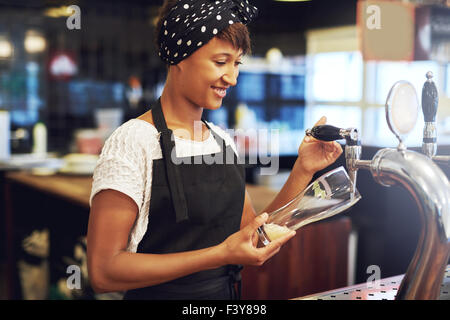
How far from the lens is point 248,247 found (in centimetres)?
97

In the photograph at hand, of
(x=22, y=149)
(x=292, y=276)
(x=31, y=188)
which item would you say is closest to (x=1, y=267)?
(x=22, y=149)

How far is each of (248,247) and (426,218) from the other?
0.32m

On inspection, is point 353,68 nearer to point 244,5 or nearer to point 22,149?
point 22,149

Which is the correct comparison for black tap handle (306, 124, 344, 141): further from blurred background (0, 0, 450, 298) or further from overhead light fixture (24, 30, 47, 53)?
overhead light fixture (24, 30, 47, 53)

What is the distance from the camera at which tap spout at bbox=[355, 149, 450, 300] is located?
80 cm

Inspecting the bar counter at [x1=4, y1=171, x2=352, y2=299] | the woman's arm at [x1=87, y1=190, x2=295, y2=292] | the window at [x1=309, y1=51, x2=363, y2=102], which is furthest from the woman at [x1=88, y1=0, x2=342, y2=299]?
the window at [x1=309, y1=51, x2=363, y2=102]

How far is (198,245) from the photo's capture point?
125cm

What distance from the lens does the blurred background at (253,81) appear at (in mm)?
2582

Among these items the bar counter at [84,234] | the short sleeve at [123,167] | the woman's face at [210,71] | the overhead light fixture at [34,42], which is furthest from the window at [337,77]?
the short sleeve at [123,167]

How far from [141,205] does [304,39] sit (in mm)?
5753

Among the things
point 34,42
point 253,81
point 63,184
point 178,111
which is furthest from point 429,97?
point 253,81

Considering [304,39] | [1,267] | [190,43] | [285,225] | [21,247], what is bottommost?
[1,267]

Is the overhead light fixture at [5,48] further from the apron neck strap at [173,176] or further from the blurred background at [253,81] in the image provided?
the apron neck strap at [173,176]
